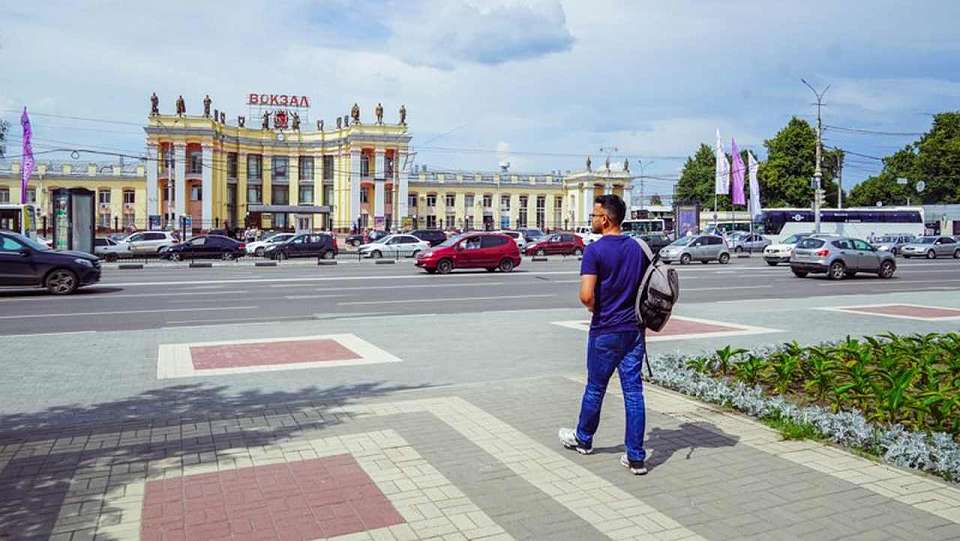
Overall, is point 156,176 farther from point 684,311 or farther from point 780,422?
point 780,422

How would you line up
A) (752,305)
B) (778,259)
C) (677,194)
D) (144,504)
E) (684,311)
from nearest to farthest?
(144,504)
(684,311)
(752,305)
(778,259)
(677,194)

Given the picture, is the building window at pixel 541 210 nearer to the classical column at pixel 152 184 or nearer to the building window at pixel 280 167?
the building window at pixel 280 167

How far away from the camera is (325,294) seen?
19.8 m

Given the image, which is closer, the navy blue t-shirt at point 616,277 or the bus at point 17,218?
the navy blue t-shirt at point 616,277

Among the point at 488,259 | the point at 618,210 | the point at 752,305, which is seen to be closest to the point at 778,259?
the point at 488,259

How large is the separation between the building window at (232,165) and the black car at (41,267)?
68.7m

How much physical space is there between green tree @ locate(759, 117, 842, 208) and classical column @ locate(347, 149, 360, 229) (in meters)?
43.2

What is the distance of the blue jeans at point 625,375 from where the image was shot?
5.29m

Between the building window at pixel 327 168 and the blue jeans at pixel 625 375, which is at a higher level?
the building window at pixel 327 168

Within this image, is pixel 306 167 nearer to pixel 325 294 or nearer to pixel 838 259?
pixel 838 259

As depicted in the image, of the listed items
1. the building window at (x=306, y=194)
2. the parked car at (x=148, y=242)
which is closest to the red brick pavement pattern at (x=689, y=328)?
the parked car at (x=148, y=242)

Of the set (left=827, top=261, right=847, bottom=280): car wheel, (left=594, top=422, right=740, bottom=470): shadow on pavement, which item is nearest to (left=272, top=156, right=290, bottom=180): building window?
(left=827, top=261, right=847, bottom=280): car wheel

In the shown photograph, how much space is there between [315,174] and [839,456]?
283 ft

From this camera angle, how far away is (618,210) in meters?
5.40
